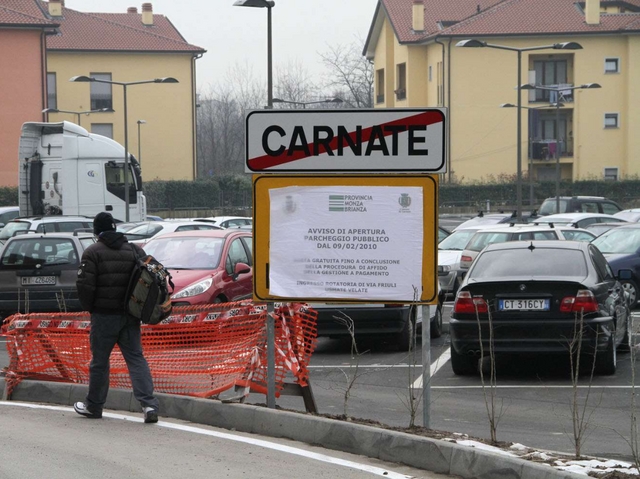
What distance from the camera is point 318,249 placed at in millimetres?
8188

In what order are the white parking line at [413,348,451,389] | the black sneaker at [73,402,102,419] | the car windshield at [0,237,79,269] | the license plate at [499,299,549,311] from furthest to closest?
the car windshield at [0,237,79,269] < the white parking line at [413,348,451,389] < the license plate at [499,299,549,311] < the black sneaker at [73,402,102,419]

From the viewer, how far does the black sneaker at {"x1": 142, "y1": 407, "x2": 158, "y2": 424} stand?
8.62m

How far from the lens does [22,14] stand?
207ft

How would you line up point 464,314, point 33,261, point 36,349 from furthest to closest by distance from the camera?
point 33,261 → point 464,314 → point 36,349

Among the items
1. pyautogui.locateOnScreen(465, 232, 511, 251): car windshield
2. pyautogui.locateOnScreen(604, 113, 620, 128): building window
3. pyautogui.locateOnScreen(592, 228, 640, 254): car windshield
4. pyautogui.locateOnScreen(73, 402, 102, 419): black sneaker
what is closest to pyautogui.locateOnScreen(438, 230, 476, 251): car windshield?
pyautogui.locateOnScreen(465, 232, 511, 251): car windshield

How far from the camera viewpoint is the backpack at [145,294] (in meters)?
8.67

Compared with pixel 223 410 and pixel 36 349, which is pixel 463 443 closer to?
pixel 223 410

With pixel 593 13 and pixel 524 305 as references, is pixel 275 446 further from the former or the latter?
pixel 593 13

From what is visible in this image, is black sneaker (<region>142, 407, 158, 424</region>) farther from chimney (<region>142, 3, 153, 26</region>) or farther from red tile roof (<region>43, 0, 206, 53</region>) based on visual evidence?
chimney (<region>142, 3, 153, 26</region>)

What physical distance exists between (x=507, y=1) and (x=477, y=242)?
168ft

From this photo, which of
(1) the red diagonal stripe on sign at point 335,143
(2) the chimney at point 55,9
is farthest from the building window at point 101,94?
(1) the red diagonal stripe on sign at point 335,143

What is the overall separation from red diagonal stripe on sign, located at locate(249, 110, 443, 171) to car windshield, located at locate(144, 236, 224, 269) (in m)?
7.82

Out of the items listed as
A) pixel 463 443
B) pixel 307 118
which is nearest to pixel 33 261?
pixel 307 118

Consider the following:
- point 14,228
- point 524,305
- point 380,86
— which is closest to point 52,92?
point 380,86
